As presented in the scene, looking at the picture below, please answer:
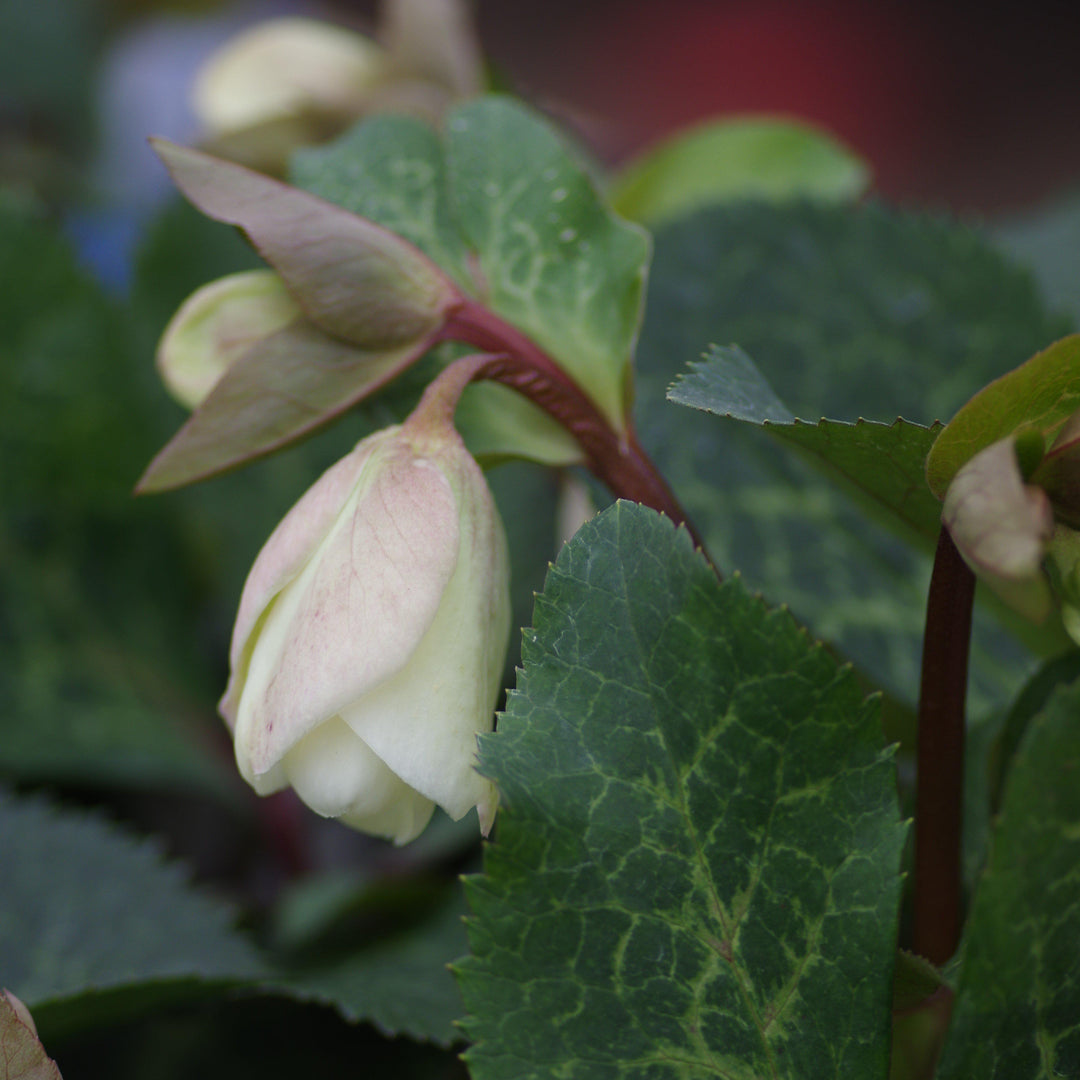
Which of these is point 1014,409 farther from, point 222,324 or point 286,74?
point 286,74

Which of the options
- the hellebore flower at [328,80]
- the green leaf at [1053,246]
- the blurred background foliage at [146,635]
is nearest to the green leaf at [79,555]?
the blurred background foliage at [146,635]

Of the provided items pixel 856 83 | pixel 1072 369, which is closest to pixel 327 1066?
pixel 1072 369

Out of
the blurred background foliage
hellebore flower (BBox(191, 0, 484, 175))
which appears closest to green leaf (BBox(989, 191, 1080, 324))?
the blurred background foliage

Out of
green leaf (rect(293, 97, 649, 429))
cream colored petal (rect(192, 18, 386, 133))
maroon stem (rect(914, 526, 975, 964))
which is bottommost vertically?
maroon stem (rect(914, 526, 975, 964))

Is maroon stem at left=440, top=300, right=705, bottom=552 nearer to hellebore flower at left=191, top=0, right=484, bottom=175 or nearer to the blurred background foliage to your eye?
the blurred background foliage

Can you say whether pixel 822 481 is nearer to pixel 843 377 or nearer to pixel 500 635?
pixel 843 377

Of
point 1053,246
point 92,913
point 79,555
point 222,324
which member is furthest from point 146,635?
point 1053,246
